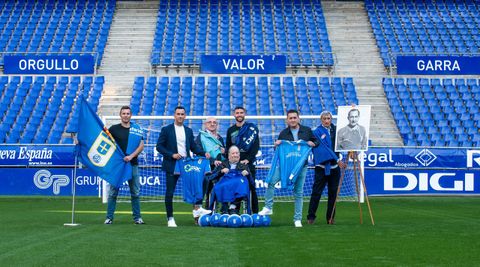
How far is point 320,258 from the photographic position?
7652mm

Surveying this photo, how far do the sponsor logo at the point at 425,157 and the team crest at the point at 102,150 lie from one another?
Answer: 1232 centimetres

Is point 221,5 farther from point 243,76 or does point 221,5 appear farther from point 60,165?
point 60,165

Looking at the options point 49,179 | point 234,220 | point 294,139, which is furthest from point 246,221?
point 49,179

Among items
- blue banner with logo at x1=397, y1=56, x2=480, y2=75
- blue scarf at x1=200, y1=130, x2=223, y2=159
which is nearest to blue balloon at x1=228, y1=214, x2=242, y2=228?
blue scarf at x1=200, y1=130, x2=223, y2=159

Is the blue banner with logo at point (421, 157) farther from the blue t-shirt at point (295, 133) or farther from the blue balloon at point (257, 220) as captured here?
the blue balloon at point (257, 220)

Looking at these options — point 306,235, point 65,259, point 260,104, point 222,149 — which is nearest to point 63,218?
point 222,149

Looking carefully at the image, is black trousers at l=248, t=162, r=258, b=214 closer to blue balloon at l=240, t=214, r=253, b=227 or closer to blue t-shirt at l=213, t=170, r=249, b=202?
blue t-shirt at l=213, t=170, r=249, b=202

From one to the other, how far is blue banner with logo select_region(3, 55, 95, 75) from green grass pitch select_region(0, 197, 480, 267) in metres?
16.9

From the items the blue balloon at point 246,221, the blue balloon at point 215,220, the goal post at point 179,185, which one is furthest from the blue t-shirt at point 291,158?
the goal post at point 179,185

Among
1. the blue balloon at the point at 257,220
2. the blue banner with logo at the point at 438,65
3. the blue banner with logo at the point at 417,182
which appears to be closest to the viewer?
the blue balloon at the point at 257,220

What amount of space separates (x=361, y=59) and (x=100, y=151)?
2158 cm

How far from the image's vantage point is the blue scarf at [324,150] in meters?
12.6

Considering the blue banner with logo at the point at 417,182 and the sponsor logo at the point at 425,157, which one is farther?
the sponsor logo at the point at 425,157

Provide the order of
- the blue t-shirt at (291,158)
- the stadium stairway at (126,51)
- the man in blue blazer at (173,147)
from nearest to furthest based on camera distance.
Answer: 1. the man in blue blazer at (173,147)
2. the blue t-shirt at (291,158)
3. the stadium stairway at (126,51)
